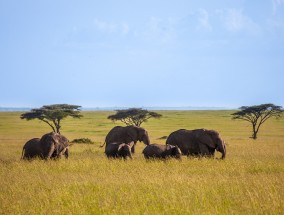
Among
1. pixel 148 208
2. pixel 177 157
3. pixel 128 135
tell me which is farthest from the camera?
pixel 128 135

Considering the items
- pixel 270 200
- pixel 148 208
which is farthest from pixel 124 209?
pixel 270 200

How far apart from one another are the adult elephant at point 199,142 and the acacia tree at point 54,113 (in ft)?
86.6

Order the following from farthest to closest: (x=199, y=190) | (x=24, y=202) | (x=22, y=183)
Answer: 1. (x=22, y=183)
2. (x=199, y=190)
3. (x=24, y=202)

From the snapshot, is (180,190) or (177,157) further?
(177,157)

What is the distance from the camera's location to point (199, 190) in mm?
10477

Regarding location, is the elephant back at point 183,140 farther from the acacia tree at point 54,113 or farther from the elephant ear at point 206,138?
the acacia tree at point 54,113

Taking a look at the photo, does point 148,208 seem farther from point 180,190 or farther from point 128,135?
point 128,135

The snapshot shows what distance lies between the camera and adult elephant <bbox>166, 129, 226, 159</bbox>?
2056 cm

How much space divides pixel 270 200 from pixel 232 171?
604 cm

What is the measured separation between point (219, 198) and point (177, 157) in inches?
369

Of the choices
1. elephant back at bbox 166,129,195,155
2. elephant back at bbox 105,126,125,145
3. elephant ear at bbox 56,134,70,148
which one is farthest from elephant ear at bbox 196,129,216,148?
elephant ear at bbox 56,134,70,148

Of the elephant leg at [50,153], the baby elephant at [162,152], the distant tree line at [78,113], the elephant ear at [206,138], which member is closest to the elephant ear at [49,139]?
the elephant leg at [50,153]

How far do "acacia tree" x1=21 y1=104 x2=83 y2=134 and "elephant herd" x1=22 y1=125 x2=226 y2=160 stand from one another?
24318 millimetres

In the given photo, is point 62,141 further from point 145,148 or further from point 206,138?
point 206,138
